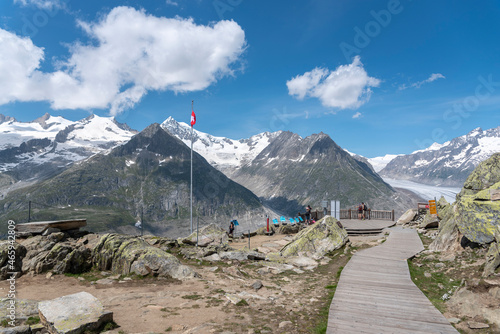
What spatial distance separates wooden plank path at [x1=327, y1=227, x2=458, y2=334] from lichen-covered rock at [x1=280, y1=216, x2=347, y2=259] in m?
4.33

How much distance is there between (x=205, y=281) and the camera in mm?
15414

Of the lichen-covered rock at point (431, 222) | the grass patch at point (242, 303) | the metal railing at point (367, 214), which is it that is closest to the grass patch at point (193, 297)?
the grass patch at point (242, 303)

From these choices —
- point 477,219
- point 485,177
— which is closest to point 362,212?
point 485,177

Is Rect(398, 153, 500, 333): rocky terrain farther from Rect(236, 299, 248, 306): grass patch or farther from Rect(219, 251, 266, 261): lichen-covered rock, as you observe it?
Rect(219, 251, 266, 261): lichen-covered rock

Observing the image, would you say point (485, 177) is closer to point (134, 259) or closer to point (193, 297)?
point (193, 297)

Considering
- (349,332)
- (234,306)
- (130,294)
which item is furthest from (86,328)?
(349,332)

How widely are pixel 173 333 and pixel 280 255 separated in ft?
48.0

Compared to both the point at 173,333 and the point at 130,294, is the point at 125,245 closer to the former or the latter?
the point at 130,294

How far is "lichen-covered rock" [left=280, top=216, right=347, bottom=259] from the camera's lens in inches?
905

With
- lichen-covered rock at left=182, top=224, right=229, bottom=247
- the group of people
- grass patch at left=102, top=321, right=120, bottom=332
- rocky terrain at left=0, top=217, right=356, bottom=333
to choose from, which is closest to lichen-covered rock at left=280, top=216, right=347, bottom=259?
rocky terrain at left=0, top=217, right=356, bottom=333

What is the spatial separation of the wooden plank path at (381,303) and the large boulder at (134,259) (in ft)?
27.5

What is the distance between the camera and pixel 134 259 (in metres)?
17.0

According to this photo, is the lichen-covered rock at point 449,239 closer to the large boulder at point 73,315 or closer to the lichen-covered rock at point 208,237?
the lichen-covered rock at point 208,237

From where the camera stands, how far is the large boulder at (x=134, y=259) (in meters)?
16.3
